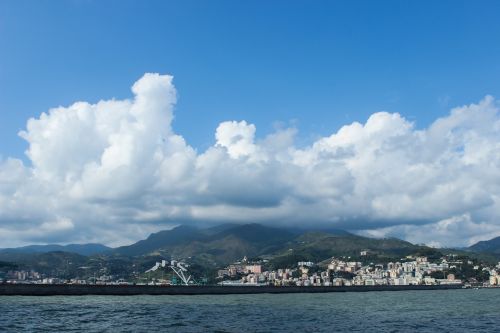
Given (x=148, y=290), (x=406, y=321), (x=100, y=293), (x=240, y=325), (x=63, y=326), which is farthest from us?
(x=148, y=290)

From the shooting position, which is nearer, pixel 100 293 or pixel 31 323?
pixel 31 323

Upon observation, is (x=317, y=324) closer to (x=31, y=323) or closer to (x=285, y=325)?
(x=285, y=325)

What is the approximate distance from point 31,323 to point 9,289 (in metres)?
86.3

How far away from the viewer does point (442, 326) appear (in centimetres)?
5834

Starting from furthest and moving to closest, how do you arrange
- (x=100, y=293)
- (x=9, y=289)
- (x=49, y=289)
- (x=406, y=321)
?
(x=100, y=293)
(x=49, y=289)
(x=9, y=289)
(x=406, y=321)

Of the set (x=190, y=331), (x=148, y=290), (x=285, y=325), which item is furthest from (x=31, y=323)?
(x=148, y=290)

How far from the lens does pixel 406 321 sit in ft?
214

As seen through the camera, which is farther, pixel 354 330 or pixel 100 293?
pixel 100 293

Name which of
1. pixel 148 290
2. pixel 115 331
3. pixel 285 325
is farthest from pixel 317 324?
pixel 148 290

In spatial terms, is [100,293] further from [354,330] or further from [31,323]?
[354,330]

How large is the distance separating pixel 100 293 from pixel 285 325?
4413 inches

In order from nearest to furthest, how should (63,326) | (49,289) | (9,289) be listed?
(63,326) → (9,289) → (49,289)

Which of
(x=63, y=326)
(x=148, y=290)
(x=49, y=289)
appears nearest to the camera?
(x=63, y=326)

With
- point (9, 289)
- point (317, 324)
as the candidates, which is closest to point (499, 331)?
point (317, 324)
